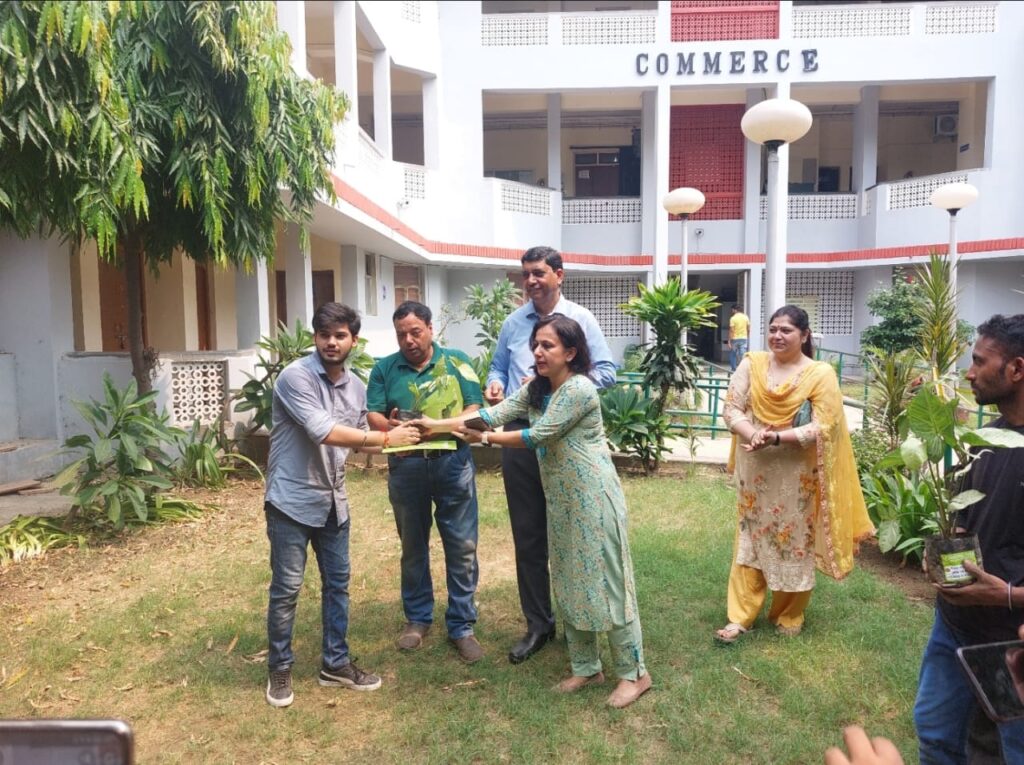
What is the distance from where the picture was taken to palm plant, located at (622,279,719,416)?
643cm

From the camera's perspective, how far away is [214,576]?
4488mm

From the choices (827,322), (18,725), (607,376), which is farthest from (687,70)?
(18,725)

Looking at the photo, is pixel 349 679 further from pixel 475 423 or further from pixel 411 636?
pixel 475 423

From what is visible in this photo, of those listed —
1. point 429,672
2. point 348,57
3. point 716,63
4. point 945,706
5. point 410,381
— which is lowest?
point 429,672

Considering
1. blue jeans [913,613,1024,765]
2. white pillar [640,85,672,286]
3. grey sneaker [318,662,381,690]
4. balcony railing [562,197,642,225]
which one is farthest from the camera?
balcony railing [562,197,642,225]

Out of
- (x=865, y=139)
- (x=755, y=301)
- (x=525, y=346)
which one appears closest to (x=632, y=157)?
(x=755, y=301)

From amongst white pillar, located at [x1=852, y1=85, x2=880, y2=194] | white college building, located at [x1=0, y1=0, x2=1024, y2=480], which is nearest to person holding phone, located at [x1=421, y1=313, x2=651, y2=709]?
white college building, located at [x1=0, y1=0, x2=1024, y2=480]

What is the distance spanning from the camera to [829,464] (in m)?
3.29

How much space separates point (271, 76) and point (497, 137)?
14183mm

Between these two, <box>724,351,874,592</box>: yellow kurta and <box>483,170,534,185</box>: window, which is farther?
<box>483,170,534,185</box>: window

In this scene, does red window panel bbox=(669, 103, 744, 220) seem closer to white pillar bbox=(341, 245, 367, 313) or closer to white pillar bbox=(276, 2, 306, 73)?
white pillar bbox=(341, 245, 367, 313)

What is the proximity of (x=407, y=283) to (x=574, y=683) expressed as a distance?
1248 cm

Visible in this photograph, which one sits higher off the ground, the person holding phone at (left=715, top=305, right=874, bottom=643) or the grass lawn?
the person holding phone at (left=715, top=305, right=874, bottom=643)

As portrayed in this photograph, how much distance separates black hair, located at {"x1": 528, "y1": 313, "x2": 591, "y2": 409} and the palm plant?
11.9ft
